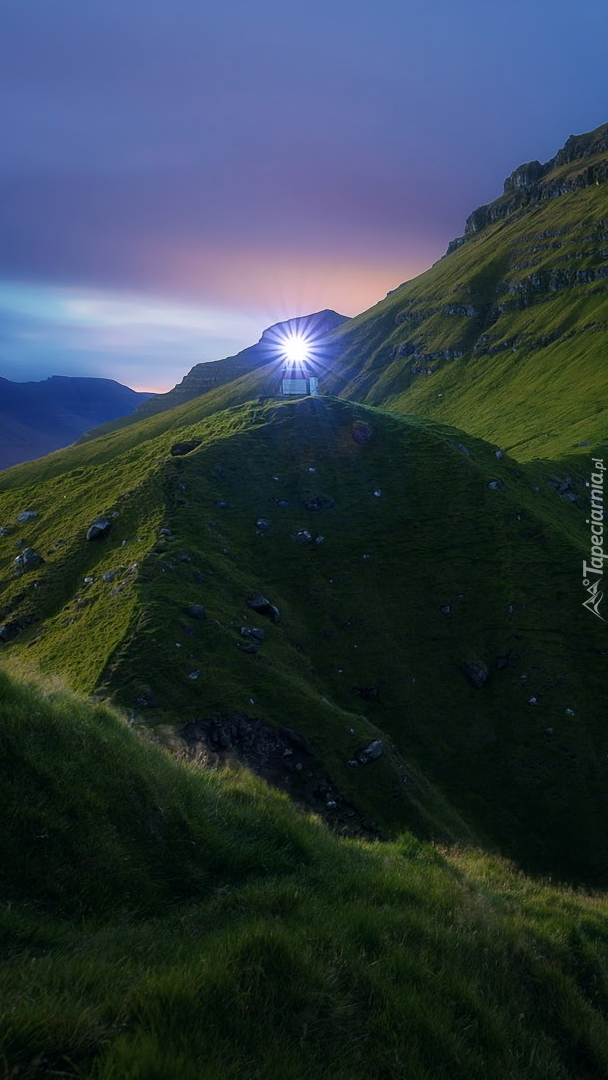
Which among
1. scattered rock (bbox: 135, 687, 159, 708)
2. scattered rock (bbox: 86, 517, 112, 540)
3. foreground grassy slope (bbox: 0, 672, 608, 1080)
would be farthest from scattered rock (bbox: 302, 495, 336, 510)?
foreground grassy slope (bbox: 0, 672, 608, 1080)

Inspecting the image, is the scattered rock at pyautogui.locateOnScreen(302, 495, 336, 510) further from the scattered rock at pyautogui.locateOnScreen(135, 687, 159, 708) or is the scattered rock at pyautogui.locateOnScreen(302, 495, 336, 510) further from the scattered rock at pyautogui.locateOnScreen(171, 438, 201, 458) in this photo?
the scattered rock at pyautogui.locateOnScreen(135, 687, 159, 708)

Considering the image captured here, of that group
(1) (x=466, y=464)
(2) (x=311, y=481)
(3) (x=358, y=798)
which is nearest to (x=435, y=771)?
(3) (x=358, y=798)

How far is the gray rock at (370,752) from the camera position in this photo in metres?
30.5

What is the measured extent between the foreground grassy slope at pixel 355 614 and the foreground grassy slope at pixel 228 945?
65.1ft

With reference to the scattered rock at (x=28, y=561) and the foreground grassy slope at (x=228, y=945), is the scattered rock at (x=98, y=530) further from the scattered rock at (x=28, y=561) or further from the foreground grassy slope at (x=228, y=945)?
the foreground grassy slope at (x=228, y=945)

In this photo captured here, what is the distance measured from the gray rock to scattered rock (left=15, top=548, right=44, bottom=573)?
28.0 metres

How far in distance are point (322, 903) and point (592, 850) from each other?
120 feet

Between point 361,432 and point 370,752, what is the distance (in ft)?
121

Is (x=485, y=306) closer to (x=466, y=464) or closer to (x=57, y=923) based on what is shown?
(x=466, y=464)

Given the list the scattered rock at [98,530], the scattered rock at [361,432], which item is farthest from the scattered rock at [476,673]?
the scattered rock at [98,530]

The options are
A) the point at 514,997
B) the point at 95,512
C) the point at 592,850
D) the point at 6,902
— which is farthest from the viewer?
the point at 95,512

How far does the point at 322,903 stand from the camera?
708 cm

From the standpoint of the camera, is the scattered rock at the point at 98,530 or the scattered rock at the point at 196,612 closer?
the scattered rock at the point at 196,612
